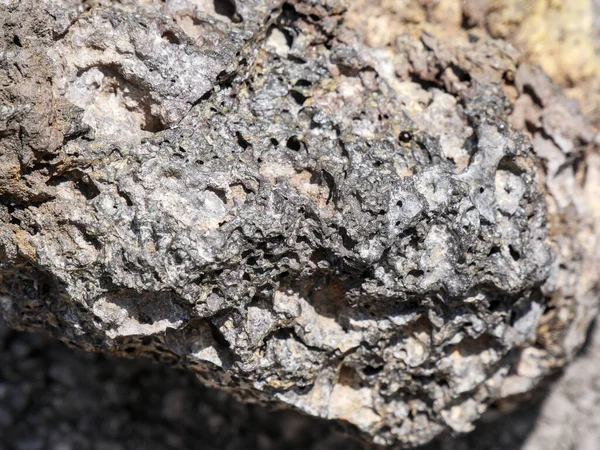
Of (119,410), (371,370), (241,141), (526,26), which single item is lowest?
(119,410)

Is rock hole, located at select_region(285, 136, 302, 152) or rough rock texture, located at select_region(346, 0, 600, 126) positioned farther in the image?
rough rock texture, located at select_region(346, 0, 600, 126)

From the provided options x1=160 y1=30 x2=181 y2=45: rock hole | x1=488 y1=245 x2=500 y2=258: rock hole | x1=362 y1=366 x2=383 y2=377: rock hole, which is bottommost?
x1=362 y1=366 x2=383 y2=377: rock hole

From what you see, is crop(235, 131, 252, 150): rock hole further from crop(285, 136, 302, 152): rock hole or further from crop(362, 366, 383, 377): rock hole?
crop(362, 366, 383, 377): rock hole

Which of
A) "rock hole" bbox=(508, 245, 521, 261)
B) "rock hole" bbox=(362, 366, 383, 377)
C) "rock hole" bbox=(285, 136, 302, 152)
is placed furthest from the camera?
"rock hole" bbox=(362, 366, 383, 377)

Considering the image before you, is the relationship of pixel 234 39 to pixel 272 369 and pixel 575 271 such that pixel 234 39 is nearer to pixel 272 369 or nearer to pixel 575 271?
pixel 272 369

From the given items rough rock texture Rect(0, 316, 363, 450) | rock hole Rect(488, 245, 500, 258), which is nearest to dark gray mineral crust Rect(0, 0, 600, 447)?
rock hole Rect(488, 245, 500, 258)

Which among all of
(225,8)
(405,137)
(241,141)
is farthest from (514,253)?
(225,8)

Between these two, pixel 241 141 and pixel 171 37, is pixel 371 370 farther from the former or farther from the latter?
pixel 171 37

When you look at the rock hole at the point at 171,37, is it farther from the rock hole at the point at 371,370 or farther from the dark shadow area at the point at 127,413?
the dark shadow area at the point at 127,413

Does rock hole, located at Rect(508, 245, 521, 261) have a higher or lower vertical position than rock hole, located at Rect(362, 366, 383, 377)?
higher
